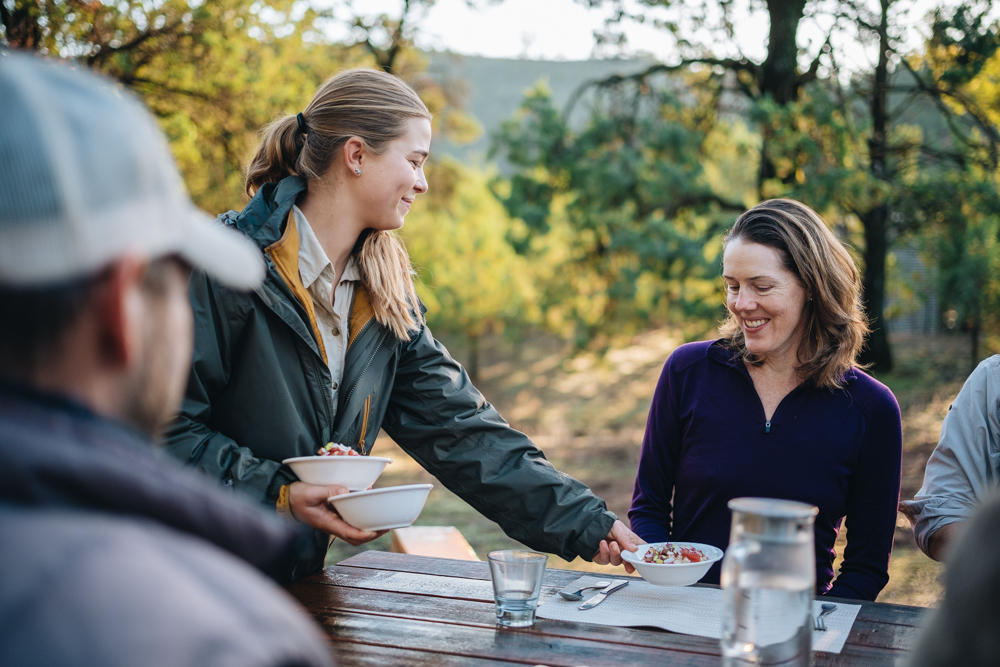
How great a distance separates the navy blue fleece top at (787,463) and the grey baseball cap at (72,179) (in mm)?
1982

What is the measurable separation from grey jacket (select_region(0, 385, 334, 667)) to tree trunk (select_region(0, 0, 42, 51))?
18.0 feet

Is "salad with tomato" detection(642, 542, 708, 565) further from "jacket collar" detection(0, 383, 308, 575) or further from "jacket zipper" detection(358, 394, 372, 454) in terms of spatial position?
"jacket collar" detection(0, 383, 308, 575)

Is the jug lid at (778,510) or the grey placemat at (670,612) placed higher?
the jug lid at (778,510)

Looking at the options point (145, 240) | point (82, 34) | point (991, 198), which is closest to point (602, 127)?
point (991, 198)

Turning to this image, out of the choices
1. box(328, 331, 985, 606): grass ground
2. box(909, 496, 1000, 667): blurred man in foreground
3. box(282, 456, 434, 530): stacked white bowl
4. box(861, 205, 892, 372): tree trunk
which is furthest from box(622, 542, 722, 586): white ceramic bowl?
box(861, 205, 892, 372): tree trunk

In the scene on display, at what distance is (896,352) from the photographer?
12312 mm

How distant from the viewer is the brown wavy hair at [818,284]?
2367 millimetres

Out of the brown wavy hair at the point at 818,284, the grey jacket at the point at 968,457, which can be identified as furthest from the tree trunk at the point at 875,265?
the grey jacket at the point at 968,457

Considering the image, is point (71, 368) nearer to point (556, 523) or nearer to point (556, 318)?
point (556, 523)

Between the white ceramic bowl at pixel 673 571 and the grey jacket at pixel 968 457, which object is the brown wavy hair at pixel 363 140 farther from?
→ the grey jacket at pixel 968 457

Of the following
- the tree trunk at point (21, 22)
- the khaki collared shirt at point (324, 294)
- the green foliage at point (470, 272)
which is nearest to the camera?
the khaki collared shirt at point (324, 294)

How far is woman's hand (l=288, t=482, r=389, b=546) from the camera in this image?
71.1 inches

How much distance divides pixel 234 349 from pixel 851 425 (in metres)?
1.71

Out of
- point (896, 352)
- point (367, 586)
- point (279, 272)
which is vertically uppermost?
point (279, 272)
